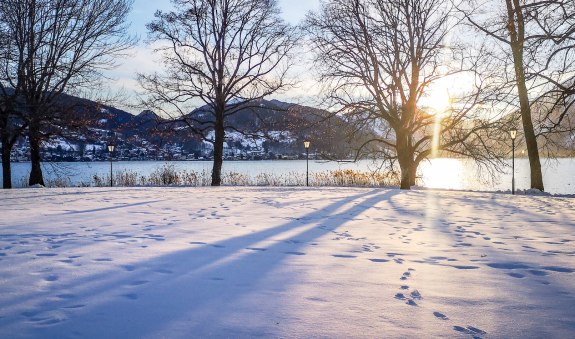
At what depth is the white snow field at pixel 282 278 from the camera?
9.32 feet

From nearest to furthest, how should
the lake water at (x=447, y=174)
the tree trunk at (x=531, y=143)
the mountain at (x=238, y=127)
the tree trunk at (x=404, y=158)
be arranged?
the tree trunk at (x=531, y=143) → the tree trunk at (x=404, y=158) → the mountain at (x=238, y=127) → the lake water at (x=447, y=174)

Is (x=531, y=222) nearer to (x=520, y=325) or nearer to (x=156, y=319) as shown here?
(x=520, y=325)

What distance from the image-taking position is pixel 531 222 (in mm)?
7598

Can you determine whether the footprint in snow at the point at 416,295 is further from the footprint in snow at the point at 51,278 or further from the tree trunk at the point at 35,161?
the tree trunk at the point at 35,161

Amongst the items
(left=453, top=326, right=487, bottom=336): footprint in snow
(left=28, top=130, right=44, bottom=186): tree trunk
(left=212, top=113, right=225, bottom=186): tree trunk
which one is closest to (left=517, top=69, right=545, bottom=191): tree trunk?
(left=212, top=113, right=225, bottom=186): tree trunk

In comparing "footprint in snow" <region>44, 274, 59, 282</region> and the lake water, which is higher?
the lake water

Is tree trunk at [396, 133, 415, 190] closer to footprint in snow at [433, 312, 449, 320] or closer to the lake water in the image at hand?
the lake water

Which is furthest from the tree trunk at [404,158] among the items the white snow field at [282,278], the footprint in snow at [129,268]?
the footprint in snow at [129,268]

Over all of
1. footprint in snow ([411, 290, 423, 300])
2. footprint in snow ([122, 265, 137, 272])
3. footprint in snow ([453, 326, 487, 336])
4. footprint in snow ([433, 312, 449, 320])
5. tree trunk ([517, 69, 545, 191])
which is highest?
tree trunk ([517, 69, 545, 191])

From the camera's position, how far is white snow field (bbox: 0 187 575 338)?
2.84 m

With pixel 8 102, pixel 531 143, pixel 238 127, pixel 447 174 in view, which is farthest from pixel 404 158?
pixel 447 174

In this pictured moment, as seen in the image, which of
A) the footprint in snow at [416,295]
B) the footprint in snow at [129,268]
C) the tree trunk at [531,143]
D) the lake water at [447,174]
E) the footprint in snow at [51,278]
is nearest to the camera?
the footprint in snow at [416,295]

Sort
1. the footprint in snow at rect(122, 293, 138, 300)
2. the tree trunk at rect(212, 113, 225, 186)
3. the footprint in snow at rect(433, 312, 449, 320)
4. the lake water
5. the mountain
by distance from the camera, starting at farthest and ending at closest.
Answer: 1. the lake water
2. the tree trunk at rect(212, 113, 225, 186)
3. the mountain
4. the footprint in snow at rect(122, 293, 138, 300)
5. the footprint in snow at rect(433, 312, 449, 320)

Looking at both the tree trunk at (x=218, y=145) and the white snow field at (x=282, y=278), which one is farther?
the tree trunk at (x=218, y=145)
